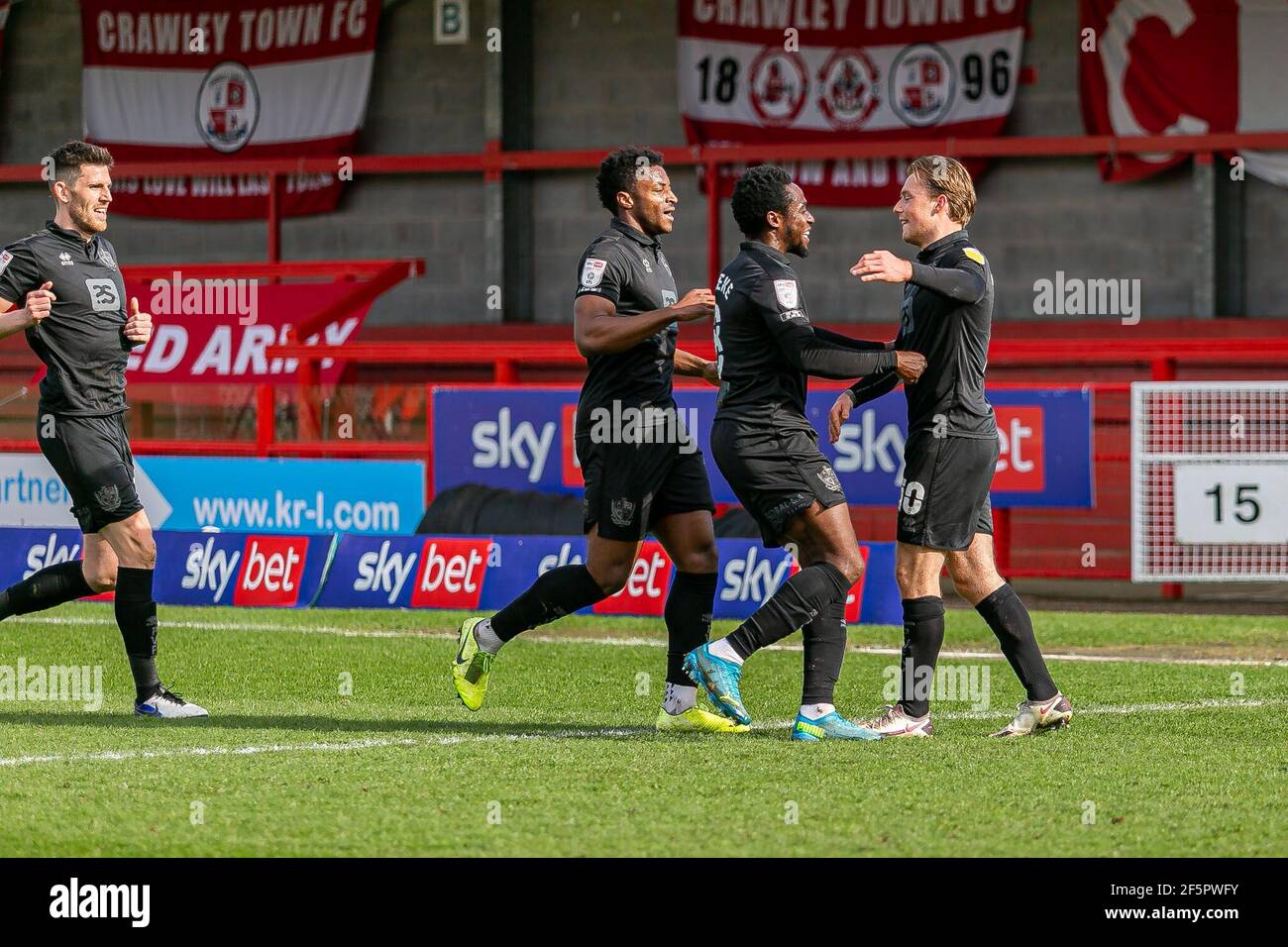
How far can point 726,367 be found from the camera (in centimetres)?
692

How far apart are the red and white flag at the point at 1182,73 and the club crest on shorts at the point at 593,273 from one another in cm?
1307

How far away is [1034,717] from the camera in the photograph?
704cm

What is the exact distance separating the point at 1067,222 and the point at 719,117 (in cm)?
366

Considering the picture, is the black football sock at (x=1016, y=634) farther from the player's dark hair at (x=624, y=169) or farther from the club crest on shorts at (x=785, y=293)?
the player's dark hair at (x=624, y=169)

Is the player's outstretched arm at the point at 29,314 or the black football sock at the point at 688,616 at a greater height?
the player's outstretched arm at the point at 29,314

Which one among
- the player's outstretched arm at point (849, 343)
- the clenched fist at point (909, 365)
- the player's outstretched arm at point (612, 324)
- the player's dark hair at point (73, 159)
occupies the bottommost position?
the clenched fist at point (909, 365)

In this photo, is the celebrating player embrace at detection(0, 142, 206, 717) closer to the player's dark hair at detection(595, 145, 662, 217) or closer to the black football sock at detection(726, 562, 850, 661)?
the player's dark hair at detection(595, 145, 662, 217)

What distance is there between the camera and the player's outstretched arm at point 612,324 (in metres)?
6.79

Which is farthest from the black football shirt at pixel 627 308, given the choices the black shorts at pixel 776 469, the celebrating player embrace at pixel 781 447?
the black shorts at pixel 776 469

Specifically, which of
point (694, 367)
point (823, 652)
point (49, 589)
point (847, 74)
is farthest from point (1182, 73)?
point (49, 589)

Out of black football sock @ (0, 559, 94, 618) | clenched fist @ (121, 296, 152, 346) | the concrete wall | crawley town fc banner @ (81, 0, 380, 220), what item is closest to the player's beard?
clenched fist @ (121, 296, 152, 346)

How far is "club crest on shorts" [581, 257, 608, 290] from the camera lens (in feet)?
23.0

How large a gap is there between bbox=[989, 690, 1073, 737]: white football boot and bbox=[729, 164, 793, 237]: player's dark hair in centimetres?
194
